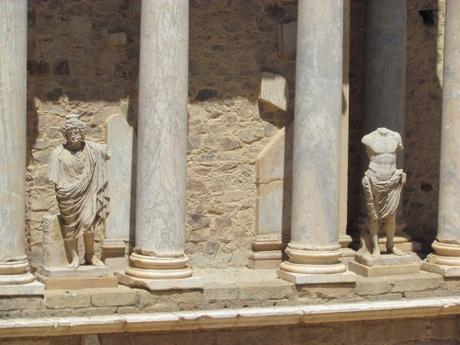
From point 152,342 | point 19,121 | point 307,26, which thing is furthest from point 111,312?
point 307,26

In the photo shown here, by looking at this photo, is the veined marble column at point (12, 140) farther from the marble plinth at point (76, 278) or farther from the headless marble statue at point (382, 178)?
the headless marble statue at point (382, 178)

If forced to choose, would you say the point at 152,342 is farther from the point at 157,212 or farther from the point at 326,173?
the point at 326,173

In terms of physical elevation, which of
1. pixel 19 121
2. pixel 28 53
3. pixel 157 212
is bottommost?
pixel 157 212

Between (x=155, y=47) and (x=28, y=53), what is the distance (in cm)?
227

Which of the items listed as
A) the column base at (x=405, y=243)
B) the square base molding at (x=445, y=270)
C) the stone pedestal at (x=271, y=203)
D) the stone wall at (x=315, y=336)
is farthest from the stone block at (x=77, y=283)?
the column base at (x=405, y=243)

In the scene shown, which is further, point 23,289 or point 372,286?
point 372,286

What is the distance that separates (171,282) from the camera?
14125 mm

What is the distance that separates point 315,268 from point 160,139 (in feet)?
9.41

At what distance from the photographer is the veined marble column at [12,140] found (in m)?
13.4

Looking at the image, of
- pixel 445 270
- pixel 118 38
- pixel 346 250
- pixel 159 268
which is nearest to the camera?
pixel 159 268

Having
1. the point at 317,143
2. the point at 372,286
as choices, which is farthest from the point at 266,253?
the point at 317,143

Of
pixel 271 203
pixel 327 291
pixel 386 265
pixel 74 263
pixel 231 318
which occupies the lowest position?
pixel 231 318

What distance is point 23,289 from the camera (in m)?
13.3

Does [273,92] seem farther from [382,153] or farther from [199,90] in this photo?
[382,153]
